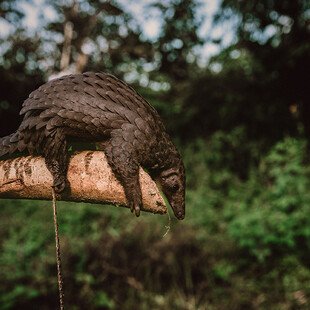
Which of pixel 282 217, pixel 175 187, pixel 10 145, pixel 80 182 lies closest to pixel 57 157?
pixel 80 182

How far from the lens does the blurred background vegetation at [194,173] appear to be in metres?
3.69

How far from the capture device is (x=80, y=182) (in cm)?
129

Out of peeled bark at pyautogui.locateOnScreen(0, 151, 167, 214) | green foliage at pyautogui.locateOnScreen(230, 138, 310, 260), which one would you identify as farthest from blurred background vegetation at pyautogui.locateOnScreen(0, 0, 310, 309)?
peeled bark at pyautogui.locateOnScreen(0, 151, 167, 214)

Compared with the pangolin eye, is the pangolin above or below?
above

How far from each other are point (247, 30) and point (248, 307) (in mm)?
4482

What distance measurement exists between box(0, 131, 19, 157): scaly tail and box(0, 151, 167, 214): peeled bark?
0.05 metres

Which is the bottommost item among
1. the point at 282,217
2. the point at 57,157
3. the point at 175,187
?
the point at 282,217

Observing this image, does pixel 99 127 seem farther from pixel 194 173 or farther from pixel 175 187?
→ pixel 194 173

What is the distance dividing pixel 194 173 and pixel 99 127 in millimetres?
5750

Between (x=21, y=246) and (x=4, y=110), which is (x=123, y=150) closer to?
(x=21, y=246)

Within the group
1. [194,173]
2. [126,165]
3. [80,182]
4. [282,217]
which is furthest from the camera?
[194,173]

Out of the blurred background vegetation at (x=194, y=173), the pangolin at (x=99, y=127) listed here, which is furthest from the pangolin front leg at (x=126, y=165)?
the blurred background vegetation at (x=194, y=173)

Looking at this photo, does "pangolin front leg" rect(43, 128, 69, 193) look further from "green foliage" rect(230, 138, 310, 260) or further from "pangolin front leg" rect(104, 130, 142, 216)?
"green foliage" rect(230, 138, 310, 260)

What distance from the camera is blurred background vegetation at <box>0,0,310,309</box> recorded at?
369cm
